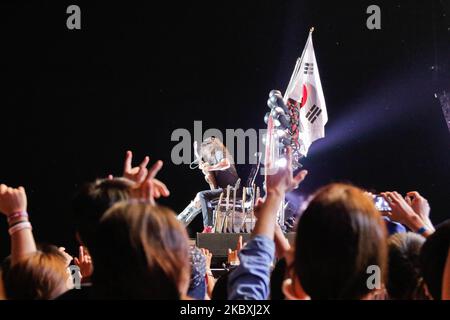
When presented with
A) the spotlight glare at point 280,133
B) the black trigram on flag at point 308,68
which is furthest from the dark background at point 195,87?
the spotlight glare at point 280,133

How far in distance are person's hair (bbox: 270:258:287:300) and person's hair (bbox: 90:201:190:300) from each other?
703 millimetres

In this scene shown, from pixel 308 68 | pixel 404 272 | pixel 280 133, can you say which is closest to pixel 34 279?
pixel 404 272

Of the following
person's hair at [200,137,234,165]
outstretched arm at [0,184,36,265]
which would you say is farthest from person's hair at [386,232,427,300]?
person's hair at [200,137,234,165]

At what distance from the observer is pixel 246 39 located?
956cm

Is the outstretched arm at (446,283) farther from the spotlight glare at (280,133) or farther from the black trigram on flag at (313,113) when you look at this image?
the black trigram on flag at (313,113)

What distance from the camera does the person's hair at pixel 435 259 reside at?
6.02 feet

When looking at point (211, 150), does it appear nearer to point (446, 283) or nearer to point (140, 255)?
point (446, 283)

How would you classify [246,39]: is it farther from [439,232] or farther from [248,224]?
[439,232]

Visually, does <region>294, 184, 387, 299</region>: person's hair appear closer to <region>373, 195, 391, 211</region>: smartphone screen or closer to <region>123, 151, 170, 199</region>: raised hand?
<region>123, 151, 170, 199</region>: raised hand

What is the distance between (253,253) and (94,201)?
576mm

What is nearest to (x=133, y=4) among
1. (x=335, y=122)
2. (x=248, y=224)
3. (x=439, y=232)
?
(x=335, y=122)

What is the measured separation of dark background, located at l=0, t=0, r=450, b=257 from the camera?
8781mm

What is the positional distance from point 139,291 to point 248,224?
14.2 feet

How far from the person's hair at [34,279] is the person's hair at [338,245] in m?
0.82
